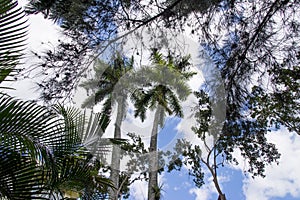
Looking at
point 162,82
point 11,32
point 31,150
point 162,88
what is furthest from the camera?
point 162,88

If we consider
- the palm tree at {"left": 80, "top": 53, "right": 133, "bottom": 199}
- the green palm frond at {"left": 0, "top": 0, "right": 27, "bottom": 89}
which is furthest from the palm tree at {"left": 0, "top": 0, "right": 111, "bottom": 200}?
the palm tree at {"left": 80, "top": 53, "right": 133, "bottom": 199}

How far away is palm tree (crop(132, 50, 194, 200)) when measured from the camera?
7.93ft

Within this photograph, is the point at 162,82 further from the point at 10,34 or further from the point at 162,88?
the point at 10,34

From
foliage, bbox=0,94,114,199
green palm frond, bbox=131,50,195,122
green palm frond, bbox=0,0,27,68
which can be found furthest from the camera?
green palm frond, bbox=131,50,195,122

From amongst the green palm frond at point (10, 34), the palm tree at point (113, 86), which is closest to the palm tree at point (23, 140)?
the green palm frond at point (10, 34)

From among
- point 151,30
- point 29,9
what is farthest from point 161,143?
point 29,9

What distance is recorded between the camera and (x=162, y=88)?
2682 millimetres

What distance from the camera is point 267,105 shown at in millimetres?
3393

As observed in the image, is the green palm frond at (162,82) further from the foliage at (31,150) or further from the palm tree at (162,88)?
the foliage at (31,150)

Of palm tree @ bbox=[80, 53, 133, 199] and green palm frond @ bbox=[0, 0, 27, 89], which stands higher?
palm tree @ bbox=[80, 53, 133, 199]

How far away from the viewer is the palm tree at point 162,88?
2.42m

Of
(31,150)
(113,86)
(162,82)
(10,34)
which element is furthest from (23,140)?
(162,82)

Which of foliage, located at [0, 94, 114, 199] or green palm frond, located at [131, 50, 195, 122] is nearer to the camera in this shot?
foliage, located at [0, 94, 114, 199]

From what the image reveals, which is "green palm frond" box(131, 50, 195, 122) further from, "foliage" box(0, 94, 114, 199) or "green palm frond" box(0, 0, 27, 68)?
"green palm frond" box(0, 0, 27, 68)
